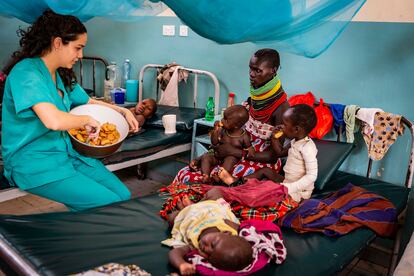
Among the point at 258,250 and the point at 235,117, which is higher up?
the point at 235,117

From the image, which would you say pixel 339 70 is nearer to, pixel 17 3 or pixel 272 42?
pixel 272 42

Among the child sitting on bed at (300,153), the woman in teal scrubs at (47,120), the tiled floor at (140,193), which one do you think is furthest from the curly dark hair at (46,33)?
the tiled floor at (140,193)


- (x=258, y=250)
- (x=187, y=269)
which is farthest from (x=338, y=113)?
(x=187, y=269)

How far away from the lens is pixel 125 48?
4445 mm

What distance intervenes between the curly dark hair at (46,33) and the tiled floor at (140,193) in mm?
1326

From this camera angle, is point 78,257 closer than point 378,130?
Yes

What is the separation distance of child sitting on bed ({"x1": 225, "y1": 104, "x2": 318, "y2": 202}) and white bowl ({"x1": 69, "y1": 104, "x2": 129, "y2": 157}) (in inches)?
29.6

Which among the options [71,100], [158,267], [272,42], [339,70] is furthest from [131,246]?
[339,70]

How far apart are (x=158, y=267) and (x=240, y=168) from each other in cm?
120

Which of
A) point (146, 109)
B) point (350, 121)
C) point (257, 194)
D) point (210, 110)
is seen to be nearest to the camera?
point (257, 194)

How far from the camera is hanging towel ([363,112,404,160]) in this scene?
8.38ft

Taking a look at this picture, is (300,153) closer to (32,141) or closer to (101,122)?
(101,122)

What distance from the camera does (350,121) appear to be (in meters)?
2.75

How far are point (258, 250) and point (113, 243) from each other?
66 cm
